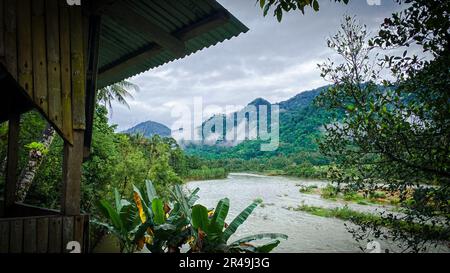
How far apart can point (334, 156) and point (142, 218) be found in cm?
309

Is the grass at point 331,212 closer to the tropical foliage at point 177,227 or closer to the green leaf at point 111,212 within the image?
the tropical foliage at point 177,227

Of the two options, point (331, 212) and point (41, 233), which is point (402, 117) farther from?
point (331, 212)

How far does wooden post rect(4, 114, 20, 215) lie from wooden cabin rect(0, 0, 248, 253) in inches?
18.3

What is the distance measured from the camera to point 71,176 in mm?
2092

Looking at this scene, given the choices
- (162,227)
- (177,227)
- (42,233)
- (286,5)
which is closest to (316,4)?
(286,5)

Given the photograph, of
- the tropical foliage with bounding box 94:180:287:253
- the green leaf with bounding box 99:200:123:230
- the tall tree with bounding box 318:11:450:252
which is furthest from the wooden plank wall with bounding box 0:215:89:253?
the tall tree with bounding box 318:11:450:252

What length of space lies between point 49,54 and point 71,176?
2.86ft

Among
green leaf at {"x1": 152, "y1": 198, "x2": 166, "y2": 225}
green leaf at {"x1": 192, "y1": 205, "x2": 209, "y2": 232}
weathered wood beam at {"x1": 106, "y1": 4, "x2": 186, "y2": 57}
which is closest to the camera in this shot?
weathered wood beam at {"x1": 106, "y1": 4, "x2": 186, "y2": 57}

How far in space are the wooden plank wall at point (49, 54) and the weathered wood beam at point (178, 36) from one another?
1.04m

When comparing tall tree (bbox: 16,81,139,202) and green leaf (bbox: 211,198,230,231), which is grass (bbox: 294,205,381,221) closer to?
green leaf (bbox: 211,198,230,231)

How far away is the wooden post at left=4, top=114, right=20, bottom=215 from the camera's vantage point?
3152mm
